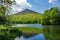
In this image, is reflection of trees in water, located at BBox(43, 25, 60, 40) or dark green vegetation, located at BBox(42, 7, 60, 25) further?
dark green vegetation, located at BBox(42, 7, 60, 25)

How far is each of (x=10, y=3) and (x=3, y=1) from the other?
1.53 m

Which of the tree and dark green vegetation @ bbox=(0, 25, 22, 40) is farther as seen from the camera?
the tree

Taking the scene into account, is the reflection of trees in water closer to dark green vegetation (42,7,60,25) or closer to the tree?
the tree

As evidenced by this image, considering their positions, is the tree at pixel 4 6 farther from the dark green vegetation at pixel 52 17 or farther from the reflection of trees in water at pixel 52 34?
the dark green vegetation at pixel 52 17

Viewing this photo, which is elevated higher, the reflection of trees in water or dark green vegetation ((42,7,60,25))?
dark green vegetation ((42,7,60,25))

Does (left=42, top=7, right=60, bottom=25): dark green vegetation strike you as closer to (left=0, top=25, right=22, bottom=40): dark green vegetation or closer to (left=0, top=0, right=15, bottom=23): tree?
(left=0, top=0, right=15, bottom=23): tree

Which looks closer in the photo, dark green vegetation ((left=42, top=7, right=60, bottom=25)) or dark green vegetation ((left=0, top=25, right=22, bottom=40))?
dark green vegetation ((left=0, top=25, right=22, bottom=40))

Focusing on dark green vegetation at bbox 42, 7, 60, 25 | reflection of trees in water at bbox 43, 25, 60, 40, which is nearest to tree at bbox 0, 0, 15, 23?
reflection of trees in water at bbox 43, 25, 60, 40

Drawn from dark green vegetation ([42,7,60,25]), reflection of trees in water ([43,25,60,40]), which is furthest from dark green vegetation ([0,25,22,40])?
dark green vegetation ([42,7,60,25])

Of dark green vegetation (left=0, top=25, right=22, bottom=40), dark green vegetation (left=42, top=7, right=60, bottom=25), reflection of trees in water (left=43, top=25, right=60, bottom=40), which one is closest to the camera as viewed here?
dark green vegetation (left=0, top=25, right=22, bottom=40)

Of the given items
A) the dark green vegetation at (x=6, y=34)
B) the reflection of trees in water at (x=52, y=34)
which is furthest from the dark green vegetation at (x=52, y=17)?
the dark green vegetation at (x=6, y=34)

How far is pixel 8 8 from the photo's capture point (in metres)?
36.3

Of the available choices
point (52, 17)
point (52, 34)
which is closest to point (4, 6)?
point (52, 34)

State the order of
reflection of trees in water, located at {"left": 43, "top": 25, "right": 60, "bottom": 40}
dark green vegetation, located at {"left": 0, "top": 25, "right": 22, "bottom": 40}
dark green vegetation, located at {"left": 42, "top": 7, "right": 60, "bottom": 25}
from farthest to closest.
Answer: dark green vegetation, located at {"left": 42, "top": 7, "right": 60, "bottom": 25} → reflection of trees in water, located at {"left": 43, "top": 25, "right": 60, "bottom": 40} → dark green vegetation, located at {"left": 0, "top": 25, "right": 22, "bottom": 40}
